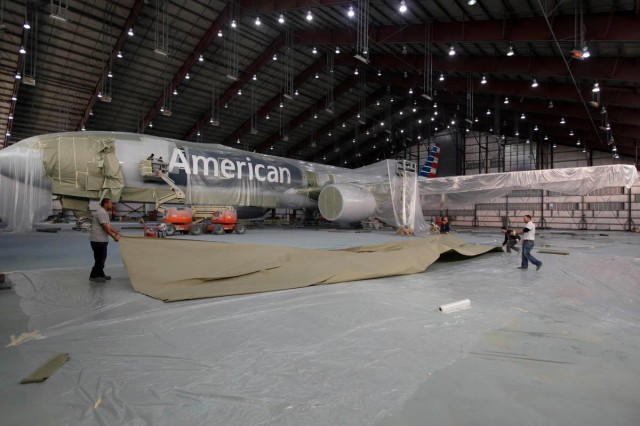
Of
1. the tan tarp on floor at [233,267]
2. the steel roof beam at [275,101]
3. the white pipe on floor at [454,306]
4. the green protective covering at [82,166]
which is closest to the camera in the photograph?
the white pipe on floor at [454,306]

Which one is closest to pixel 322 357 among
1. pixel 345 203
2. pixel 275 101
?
pixel 345 203

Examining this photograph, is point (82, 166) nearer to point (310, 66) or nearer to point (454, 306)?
point (454, 306)

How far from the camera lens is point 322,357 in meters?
2.48

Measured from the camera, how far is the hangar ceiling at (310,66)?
1396cm

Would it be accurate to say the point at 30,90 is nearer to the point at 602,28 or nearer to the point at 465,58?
the point at 465,58

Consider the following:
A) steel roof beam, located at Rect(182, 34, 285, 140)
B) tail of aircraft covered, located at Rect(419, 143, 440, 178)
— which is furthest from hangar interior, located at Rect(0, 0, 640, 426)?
tail of aircraft covered, located at Rect(419, 143, 440, 178)

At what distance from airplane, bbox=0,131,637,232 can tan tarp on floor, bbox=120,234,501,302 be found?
23.4ft

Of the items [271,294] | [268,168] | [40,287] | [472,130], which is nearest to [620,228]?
[472,130]

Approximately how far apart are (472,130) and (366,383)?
36.9 meters

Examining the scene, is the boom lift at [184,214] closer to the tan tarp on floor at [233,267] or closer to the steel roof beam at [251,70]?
the tan tarp on floor at [233,267]

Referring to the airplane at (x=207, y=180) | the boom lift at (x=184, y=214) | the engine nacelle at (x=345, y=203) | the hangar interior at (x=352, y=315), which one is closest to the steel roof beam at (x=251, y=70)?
the hangar interior at (x=352, y=315)

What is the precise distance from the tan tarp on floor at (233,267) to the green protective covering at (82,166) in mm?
6868

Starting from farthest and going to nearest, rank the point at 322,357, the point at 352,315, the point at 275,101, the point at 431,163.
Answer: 1. the point at 275,101
2. the point at 431,163
3. the point at 352,315
4. the point at 322,357

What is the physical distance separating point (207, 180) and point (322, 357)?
11.7 m
